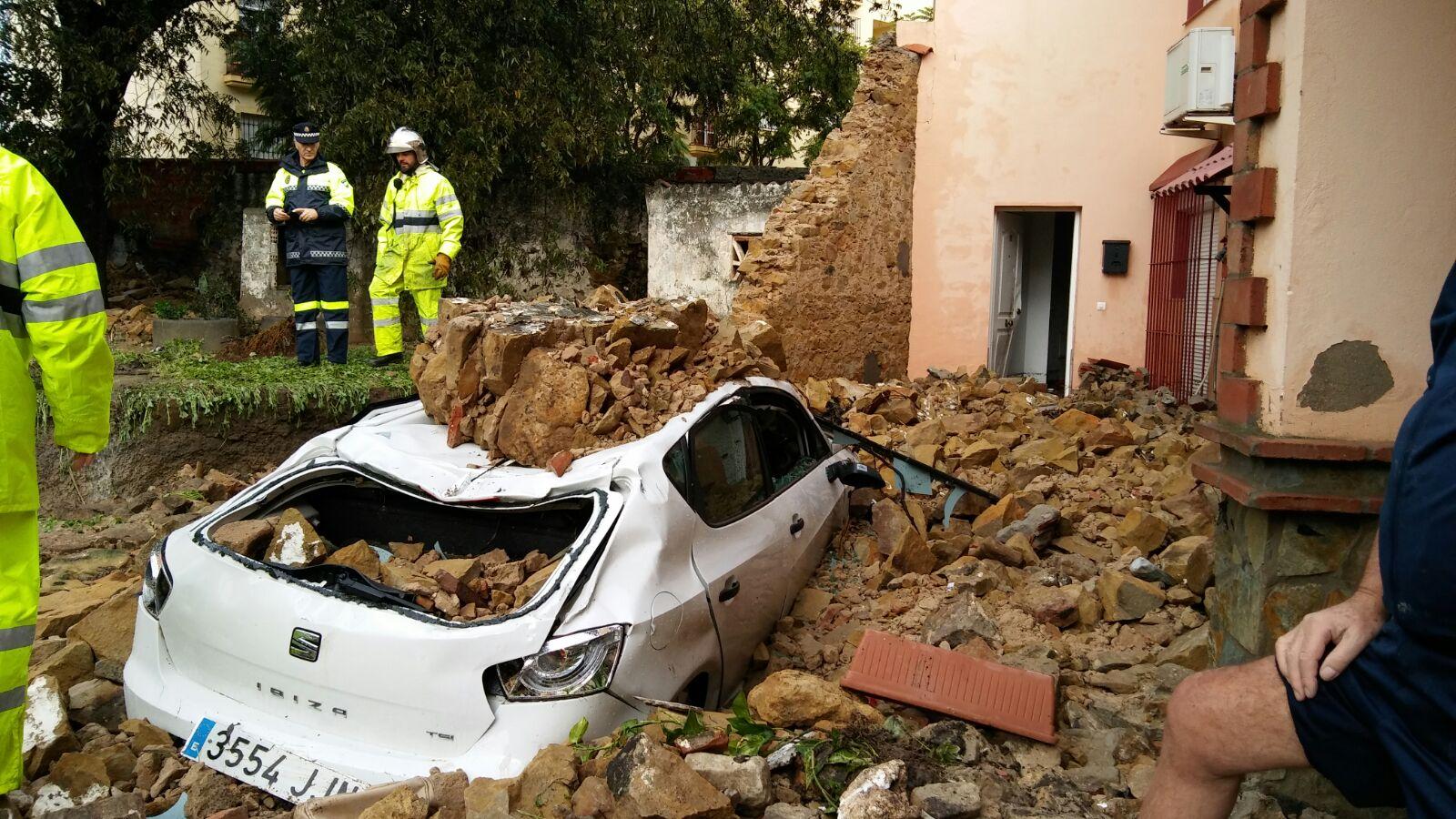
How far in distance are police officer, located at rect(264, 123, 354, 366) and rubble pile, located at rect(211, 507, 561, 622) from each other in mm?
4830

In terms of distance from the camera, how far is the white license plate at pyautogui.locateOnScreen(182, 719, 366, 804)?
3242 mm

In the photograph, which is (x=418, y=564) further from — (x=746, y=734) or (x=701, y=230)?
(x=701, y=230)

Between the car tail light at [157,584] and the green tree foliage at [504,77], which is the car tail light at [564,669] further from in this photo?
the green tree foliage at [504,77]

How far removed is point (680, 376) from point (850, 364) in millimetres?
6511

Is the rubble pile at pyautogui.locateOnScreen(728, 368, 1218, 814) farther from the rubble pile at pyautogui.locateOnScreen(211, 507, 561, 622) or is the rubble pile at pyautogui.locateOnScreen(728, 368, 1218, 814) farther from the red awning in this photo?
the red awning

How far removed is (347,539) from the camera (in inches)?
170

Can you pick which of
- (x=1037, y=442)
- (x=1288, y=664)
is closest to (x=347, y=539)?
(x=1288, y=664)

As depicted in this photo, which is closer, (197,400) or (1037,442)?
(197,400)

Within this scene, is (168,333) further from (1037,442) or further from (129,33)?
(1037,442)

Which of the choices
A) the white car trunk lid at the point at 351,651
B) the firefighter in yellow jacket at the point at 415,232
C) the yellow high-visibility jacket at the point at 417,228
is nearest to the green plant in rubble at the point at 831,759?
the white car trunk lid at the point at 351,651

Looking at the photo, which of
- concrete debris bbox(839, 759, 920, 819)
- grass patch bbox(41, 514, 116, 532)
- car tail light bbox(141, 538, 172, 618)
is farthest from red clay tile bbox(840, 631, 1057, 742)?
grass patch bbox(41, 514, 116, 532)

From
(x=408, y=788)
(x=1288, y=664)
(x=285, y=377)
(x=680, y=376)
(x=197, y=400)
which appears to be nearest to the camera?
(x=1288, y=664)

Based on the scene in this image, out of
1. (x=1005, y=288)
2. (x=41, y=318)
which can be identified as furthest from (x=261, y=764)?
(x=1005, y=288)

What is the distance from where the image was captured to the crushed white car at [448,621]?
3221mm
